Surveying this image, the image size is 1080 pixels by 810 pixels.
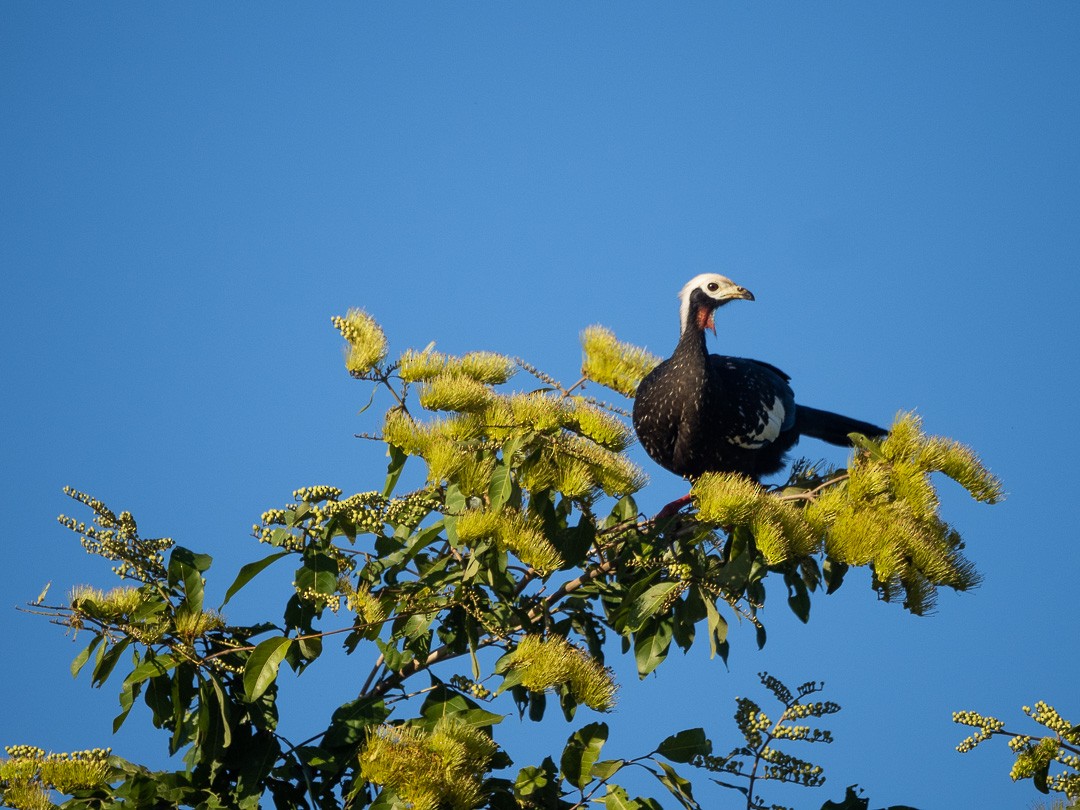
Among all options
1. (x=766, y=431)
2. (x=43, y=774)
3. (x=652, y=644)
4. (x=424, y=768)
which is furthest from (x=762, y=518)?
(x=766, y=431)

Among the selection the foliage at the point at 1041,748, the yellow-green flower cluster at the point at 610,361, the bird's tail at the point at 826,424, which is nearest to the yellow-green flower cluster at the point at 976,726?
the foliage at the point at 1041,748

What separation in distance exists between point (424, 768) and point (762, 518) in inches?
41.0

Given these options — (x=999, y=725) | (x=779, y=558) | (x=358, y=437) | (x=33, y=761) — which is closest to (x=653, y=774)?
(x=779, y=558)

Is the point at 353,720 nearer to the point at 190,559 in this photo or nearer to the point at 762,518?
the point at 190,559

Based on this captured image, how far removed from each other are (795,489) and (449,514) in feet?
3.93

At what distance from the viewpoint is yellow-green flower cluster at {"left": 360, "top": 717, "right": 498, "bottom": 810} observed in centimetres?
256

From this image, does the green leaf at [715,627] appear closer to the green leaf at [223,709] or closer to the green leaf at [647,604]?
the green leaf at [647,604]

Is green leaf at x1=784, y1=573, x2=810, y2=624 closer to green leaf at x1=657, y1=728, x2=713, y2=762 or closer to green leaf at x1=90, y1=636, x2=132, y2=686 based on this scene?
green leaf at x1=657, y1=728, x2=713, y2=762

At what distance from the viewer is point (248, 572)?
3.10m

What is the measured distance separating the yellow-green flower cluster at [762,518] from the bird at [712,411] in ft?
6.50

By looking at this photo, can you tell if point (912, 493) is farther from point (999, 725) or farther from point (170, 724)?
point (170, 724)

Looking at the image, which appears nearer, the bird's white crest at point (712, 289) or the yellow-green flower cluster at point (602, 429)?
the yellow-green flower cluster at point (602, 429)

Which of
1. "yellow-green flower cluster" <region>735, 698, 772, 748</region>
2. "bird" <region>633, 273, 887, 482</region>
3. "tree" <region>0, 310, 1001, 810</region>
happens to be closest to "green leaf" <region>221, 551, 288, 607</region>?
"tree" <region>0, 310, 1001, 810</region>

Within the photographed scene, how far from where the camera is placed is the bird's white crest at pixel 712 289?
5625 millimetres
